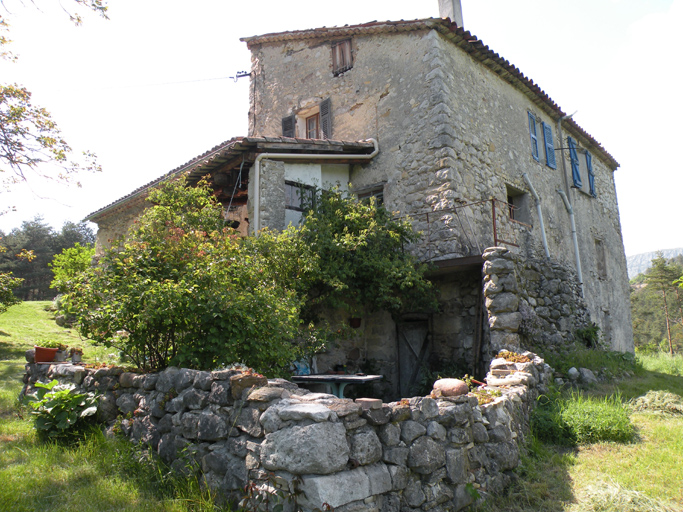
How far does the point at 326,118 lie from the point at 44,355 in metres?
8.03

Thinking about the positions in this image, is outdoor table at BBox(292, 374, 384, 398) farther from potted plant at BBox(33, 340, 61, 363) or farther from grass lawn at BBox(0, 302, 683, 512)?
potted plant at BBox(33, 340, 61, 363)

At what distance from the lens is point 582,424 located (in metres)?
5.25

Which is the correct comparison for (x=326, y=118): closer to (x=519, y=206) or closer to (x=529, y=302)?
(x=519, y=206)

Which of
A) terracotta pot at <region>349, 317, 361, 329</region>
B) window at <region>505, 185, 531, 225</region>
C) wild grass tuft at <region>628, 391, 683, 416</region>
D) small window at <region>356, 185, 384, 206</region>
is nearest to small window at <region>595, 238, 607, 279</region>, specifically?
window at <region>505, 185, 531, 225</region>

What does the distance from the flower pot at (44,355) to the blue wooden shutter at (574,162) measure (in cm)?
1361

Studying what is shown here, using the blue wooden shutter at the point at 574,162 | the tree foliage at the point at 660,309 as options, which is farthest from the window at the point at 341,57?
the tree foliage at the point at 660,309

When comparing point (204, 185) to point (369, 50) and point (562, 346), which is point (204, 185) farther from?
point (562, 346)

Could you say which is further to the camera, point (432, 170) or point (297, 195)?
point (297, 195)

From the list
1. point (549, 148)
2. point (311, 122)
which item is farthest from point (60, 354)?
point (549, 148)

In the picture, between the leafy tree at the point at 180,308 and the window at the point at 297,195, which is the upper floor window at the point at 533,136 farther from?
the leafy tree at the point at 180,308

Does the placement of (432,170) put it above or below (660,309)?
above

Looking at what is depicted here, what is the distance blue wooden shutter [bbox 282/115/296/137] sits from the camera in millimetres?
12367

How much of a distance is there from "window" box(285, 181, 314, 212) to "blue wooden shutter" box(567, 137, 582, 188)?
8406mm

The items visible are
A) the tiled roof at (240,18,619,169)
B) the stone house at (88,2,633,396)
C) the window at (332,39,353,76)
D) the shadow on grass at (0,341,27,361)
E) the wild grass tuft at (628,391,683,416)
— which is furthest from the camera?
the window at (332,39,353,76)
